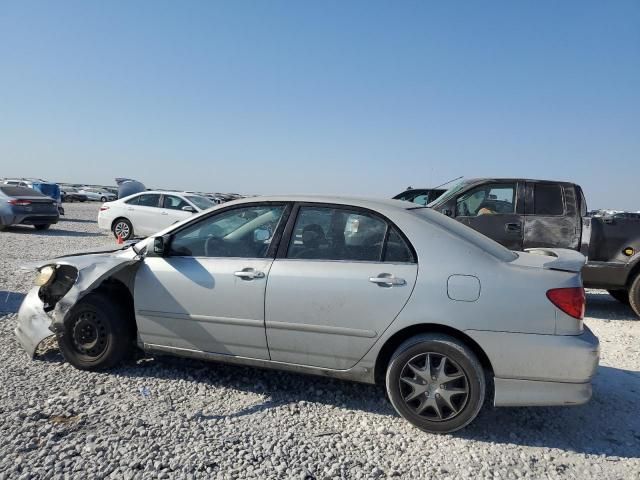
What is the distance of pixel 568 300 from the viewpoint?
9.64ft

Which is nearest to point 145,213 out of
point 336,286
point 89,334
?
point 89,334

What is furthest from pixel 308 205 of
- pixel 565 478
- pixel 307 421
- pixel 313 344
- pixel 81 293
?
pixel 565 478

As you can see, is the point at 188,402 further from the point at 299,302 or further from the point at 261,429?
the point at 299,302

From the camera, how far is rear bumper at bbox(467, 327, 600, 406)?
290 cm

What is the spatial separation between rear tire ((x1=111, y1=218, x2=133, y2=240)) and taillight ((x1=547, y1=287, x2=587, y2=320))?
12.7 metres

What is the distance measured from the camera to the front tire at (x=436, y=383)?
2979 millimetres

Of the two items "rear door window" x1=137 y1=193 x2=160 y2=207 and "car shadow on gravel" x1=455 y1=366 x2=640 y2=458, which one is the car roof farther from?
"rear door window" x1=137 y1=193 x2=160 y2=207

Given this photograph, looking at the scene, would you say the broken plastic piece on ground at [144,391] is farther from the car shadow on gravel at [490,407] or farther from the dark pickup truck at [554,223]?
the dark pickup truck at [554,223]

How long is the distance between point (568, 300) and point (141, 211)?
12484 mm

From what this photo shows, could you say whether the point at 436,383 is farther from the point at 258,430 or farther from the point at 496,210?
the point at 496,210

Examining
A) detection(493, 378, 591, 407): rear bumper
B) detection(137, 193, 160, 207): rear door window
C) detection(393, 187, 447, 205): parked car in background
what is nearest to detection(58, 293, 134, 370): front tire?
detection(493, 378, 591, 407): rear bumper

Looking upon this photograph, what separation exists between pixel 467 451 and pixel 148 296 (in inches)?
103

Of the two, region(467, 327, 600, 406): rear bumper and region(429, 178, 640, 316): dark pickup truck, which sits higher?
region(429, 178, 640, 316): dark pickup truck

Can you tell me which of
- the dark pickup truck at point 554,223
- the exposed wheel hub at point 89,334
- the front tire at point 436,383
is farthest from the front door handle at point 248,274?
the dark pickup truck at point 554,223
